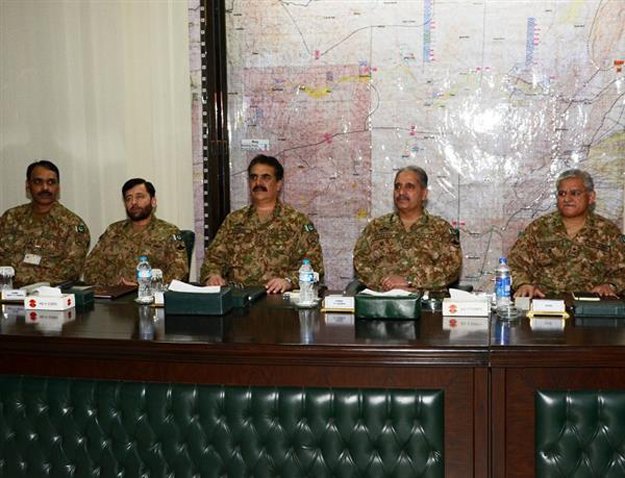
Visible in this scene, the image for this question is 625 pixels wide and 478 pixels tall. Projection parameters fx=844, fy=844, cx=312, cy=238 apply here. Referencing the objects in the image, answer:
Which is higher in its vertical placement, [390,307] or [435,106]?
[435,106]

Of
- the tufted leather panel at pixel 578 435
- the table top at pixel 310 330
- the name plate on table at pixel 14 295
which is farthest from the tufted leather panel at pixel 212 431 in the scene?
the name plate on table at pixel 14 295

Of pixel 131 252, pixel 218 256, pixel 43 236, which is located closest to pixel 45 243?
pixel 43 236

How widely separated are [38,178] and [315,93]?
1763 millimetres

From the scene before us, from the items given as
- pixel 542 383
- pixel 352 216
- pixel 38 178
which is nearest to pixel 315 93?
pixel 352 216

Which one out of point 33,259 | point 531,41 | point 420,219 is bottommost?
point 33,259

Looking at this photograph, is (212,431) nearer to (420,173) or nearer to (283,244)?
(283,244)

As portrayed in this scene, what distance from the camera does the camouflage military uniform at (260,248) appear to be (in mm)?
4625

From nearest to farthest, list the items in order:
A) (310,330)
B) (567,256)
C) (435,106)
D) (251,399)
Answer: (251,399), (310,330), (567,256), (435,106)

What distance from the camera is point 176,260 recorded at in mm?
4664

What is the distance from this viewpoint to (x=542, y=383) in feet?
8.31

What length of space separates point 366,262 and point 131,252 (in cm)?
135

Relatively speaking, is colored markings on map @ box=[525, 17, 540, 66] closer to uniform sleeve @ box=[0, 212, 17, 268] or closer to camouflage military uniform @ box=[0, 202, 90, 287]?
camouflage military uniform @ box=[0, 202, 90, 287]

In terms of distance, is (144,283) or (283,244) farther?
(283,244)

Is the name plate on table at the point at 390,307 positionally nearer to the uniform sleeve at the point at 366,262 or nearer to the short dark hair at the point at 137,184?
the uniform sleeve at the point at 366,262
